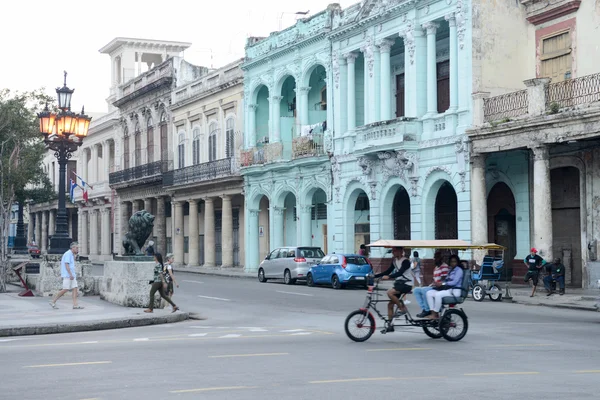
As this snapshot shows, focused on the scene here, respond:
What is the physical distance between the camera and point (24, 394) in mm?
9812

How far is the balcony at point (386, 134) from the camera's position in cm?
3416

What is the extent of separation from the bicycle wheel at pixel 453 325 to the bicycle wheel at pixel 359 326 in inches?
45.4

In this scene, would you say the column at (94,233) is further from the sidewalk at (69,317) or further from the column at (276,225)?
the sidewalk at (69,317)

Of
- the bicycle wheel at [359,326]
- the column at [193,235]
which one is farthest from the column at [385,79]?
the bicycle wheel at [359,326]

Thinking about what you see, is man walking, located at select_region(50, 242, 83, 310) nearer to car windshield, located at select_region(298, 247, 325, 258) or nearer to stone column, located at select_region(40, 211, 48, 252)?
car windshield, located at select_region(298, 247, 325, 258)

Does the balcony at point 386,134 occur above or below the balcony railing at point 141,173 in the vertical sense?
below

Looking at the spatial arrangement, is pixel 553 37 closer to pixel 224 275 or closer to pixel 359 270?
pixel 359 270

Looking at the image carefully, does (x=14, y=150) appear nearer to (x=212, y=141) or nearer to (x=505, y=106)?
(x=505, y=106)

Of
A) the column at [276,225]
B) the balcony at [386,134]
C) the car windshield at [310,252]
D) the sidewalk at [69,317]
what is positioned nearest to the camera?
the sidewalk at [69,317]

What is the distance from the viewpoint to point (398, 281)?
1577 cm

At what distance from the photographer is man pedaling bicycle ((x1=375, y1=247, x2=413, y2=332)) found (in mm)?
→ 15539

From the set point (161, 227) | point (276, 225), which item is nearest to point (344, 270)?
point (276, 225)

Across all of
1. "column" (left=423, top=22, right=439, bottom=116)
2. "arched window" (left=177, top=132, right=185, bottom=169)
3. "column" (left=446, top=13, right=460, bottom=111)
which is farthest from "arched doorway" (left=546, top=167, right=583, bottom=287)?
"arched window" (left=177, top=132, right=185, bottom=169)

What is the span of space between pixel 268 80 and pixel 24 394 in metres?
35.9
